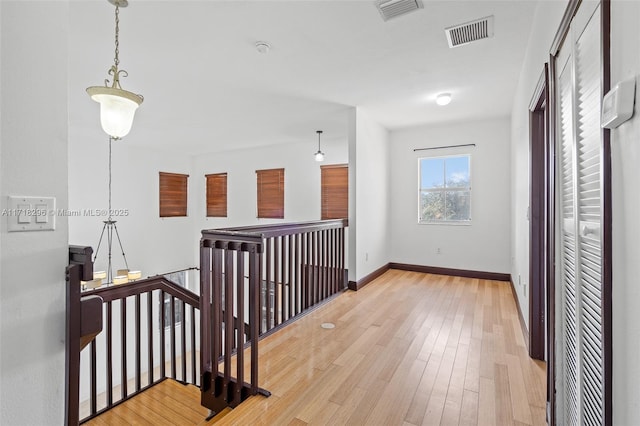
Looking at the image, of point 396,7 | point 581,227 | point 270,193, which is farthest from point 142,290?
point 270,193

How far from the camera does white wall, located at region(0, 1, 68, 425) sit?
1034mm

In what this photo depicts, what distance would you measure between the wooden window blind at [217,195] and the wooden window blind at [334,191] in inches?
115

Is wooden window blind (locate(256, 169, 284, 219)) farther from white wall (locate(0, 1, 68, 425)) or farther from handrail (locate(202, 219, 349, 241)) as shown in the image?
white wall (locate(0, 1, 68, 425))

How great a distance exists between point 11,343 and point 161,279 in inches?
61.8

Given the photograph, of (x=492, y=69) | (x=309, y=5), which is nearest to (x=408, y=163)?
(x=492, y=69)

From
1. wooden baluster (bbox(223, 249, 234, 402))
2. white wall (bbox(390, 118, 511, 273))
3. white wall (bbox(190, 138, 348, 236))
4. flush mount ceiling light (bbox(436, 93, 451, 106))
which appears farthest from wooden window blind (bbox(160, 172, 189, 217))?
flush mount ceiling light (bbox(436, 93, 451, 106))

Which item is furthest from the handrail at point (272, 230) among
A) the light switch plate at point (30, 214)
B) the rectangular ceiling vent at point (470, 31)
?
the rectangular ceiling vent at point (470, 31)

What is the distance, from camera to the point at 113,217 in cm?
640

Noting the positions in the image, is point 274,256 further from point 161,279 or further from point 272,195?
point 272,195

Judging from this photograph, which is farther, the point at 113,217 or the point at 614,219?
the point at 113,217

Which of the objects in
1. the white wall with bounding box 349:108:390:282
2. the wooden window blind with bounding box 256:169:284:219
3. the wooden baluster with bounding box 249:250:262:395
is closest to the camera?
the wooden baluster with bounding box 249:250:262:395

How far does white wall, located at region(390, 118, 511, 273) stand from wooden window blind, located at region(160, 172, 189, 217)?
542cm

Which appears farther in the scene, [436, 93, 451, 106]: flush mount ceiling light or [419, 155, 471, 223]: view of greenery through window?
[419, 155, 471, 223]: view of greenery through window

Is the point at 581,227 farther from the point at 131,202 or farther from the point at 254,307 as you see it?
the point at 131,202
